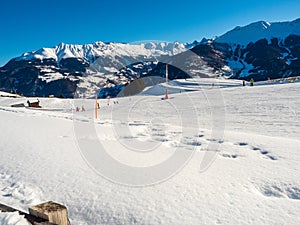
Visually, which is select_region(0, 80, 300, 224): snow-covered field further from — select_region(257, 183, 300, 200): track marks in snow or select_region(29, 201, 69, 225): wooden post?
select_region(29, 201, 69, 225): wooden post

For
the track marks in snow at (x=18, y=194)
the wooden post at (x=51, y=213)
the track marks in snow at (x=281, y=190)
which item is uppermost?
the wooden post at (x=51, y=213)

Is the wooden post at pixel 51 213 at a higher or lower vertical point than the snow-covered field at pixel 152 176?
higher

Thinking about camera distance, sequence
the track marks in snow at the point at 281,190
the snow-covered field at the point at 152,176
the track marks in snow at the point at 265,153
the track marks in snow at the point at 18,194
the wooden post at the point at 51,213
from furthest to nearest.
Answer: the track marks in snow at the point at 265,153, the track marks in snow at the point at 18,194, the track marks in snow at the point at 281,190, the snow-covered field at the point at 152,176, the wooden post at the point at 51,213

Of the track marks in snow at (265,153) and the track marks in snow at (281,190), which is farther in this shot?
the track marks in snow at (265,153)

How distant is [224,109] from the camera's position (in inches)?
897

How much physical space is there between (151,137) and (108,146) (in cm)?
209

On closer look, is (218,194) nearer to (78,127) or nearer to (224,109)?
(78,127)

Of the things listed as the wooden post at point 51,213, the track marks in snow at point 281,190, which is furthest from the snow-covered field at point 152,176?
the wooden post at point 51,213

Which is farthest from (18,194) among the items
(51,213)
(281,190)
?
(281,190)

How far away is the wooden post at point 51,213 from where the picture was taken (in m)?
3.38

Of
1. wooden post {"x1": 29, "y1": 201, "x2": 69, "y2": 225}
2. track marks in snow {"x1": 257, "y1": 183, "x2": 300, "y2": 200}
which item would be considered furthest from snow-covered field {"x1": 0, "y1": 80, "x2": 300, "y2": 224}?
wooden post {"x1": 29, "y1": 201, "x2": 69, "y2": 225}

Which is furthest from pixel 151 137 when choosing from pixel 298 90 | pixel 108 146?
pixel 298 90

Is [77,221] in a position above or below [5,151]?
below

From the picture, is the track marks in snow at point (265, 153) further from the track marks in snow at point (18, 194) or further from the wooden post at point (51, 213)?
the track marks in snow at point (18, 194)
